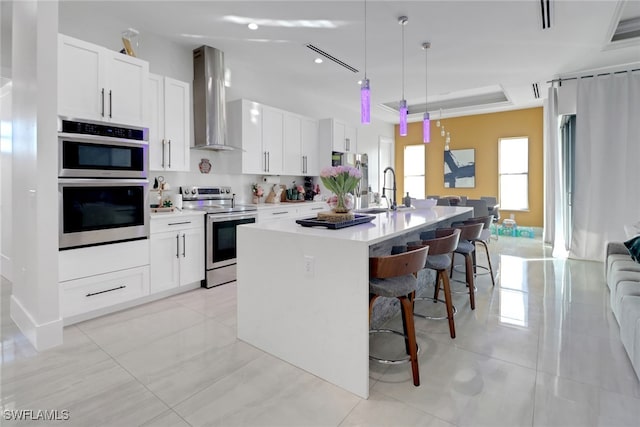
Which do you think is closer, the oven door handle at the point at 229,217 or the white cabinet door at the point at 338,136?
the oven door handle at the point at 229,217

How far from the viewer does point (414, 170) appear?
9.11 meters

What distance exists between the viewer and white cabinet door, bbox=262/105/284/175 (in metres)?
4.95

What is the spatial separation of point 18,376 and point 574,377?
343 cm

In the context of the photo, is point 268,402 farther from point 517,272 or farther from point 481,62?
point 481,62

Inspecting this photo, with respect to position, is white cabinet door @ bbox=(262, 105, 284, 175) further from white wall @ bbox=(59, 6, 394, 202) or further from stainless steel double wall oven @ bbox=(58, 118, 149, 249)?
stainless steel double wall oven @ bbox=(58, 118, 149, 249)

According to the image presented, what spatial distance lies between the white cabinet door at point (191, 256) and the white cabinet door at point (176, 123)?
0.80 m

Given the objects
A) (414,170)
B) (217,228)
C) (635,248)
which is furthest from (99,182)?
(414,170)

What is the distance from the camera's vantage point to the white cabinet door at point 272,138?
4949 millimetres

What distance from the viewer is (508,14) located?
11.2 feet

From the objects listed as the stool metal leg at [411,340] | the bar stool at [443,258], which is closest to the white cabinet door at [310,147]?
the bar stool at [443,258]

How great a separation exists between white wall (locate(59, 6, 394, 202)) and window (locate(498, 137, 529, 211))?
149 inches

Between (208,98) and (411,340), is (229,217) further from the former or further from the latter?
(411,340)

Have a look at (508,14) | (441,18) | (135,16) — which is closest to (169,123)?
(135,16)

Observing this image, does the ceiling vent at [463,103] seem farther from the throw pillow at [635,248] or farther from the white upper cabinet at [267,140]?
the throw pillow at [635,248]
